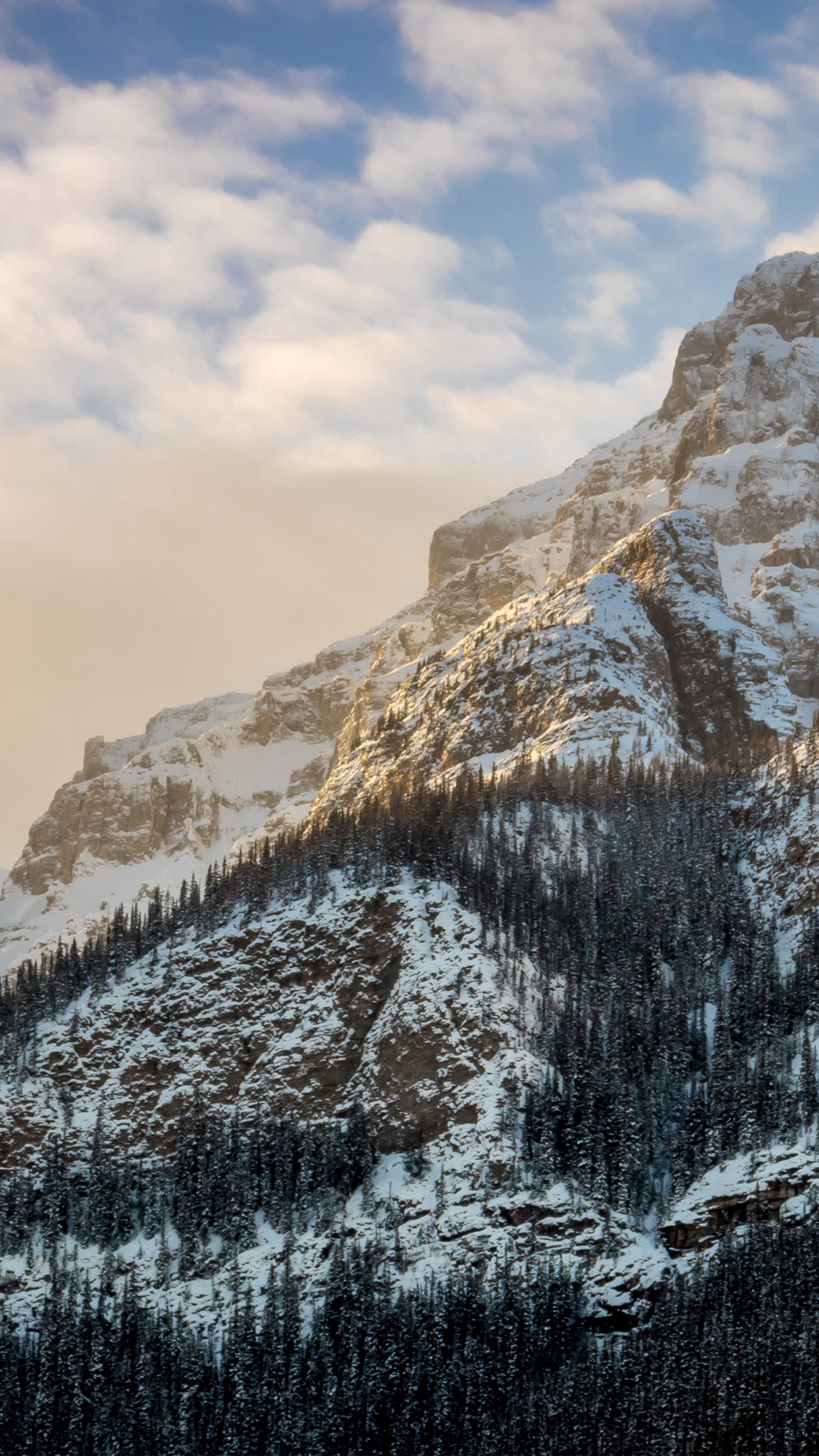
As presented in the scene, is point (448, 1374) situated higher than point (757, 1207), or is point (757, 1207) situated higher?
point (757, 1207)

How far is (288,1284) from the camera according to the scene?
200 m

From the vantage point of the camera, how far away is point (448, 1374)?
182750 mm

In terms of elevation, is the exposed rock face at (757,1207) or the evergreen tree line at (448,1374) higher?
the exposed rock face at (757,1207)

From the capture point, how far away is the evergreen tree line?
169m

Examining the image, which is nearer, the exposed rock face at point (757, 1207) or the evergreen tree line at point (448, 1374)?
the evergreen tree line at point (448, 1374)

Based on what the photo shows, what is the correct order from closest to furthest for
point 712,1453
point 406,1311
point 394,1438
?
point 712,1453, point 394,1438, point 406,1311

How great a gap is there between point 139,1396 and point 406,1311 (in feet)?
86.1

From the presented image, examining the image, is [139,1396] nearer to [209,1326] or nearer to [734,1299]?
[209,1326]

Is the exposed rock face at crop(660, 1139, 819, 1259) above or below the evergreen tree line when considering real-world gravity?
above

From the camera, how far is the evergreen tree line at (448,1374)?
169 metres

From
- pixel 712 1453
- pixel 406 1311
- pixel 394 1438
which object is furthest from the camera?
pixel 406 1311

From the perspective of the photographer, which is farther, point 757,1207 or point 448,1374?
point 757,1207

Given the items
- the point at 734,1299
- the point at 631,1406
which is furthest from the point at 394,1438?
the point at 734,1299

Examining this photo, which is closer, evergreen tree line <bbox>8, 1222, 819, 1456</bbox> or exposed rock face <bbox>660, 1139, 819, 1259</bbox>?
evergreen tree line <bbox>8, 1222, 819, 1456</bbox>
